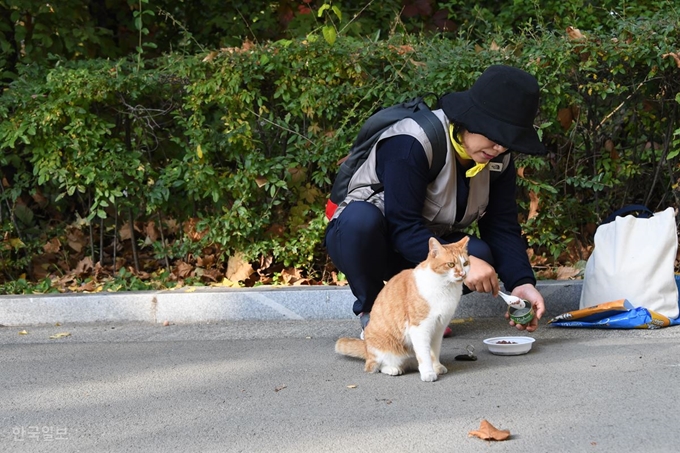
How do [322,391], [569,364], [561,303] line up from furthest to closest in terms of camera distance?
[561,303] < [569,364] < [322,391]

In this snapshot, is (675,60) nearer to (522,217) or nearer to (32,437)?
(522,217)

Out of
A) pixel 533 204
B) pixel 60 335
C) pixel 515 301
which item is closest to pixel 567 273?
pixel 533 204

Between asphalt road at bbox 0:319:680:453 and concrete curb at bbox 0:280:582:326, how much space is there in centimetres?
39

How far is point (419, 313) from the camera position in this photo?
366cm

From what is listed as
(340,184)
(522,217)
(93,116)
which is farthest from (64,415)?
(522,217)

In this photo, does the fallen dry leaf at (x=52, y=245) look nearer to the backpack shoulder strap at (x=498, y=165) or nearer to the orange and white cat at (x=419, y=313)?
the orange and white cat at (x=419, y=313)

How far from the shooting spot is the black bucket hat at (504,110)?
367cm

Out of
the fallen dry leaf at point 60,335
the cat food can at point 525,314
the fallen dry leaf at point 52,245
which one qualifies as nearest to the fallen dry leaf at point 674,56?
the cat food can at point 525,314

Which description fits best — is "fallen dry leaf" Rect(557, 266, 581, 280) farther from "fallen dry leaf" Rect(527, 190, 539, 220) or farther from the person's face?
the person's face

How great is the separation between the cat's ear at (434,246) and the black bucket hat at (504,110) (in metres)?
0.51

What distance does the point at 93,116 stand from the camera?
589 centimetres

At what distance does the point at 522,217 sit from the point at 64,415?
352 cm

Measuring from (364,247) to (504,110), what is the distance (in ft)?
3.06

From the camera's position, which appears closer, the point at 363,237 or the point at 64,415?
the point at 64,415
